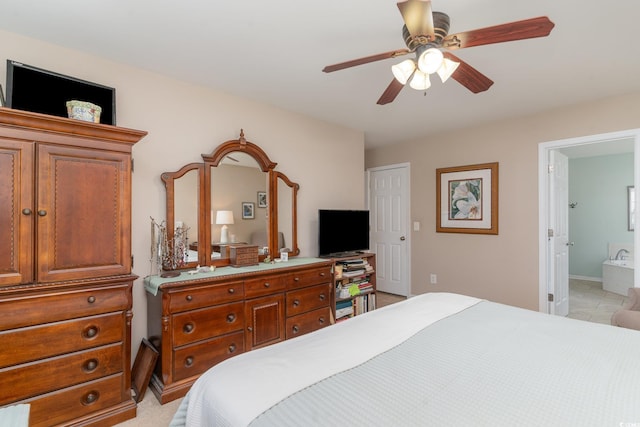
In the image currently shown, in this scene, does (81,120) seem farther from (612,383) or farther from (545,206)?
(545,206)

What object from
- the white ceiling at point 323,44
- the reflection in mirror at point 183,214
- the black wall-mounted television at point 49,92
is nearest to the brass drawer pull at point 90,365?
the reflection in mirror at point 183,214

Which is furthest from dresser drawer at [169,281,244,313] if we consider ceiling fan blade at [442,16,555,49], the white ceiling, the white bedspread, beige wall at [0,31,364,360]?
ceiling fan blade at [442,16,555,49]

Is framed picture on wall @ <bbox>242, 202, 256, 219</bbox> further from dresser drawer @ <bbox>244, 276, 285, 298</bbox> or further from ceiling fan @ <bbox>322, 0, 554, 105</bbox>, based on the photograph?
ceiling fan @ <bbox>322, 0, 554, 105</bbox>

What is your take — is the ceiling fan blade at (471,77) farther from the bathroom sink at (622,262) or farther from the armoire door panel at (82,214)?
the bathroom sink at (622,262)

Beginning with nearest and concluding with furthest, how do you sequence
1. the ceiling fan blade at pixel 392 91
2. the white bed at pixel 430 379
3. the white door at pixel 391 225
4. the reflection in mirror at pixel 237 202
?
the white bed at pixel 430 379
the ceiling fan blade at pixel 392 91
the reflection in mirror at pixel 237 202
the white door at pixel 391 225

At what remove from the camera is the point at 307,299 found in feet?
9.64

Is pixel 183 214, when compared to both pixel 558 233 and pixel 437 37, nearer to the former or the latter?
pixel 437 37

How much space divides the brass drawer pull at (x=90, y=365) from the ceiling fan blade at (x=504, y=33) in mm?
2599

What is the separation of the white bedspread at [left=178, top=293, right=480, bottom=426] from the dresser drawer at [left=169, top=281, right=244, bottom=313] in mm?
1039

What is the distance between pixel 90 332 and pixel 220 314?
0.79 metres

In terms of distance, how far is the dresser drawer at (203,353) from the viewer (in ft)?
7.14

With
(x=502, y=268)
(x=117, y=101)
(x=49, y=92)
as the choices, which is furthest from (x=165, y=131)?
(x=502, y=268)

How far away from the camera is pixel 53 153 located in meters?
1.77

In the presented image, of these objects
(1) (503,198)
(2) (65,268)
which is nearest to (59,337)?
(2) (65,268)
